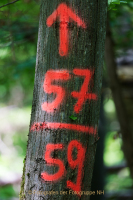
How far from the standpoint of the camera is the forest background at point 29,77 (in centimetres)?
375

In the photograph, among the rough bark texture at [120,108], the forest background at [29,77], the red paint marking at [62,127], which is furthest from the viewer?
the rough bark texture at [120,108]

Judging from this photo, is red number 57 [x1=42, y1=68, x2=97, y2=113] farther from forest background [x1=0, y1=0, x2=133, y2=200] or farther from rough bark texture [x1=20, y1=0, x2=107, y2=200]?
forest background [x1=0, y1=0, x2=133, y2=200]

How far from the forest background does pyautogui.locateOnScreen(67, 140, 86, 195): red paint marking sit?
1077 millimetres

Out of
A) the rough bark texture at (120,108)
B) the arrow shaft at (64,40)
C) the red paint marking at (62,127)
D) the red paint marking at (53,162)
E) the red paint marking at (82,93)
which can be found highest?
the rough bark texture at (120,108)

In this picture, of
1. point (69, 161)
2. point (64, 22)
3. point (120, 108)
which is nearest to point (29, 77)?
point (120, 108)

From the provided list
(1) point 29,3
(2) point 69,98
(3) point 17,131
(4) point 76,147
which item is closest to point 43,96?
(2) point 69,98

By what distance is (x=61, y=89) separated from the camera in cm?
154

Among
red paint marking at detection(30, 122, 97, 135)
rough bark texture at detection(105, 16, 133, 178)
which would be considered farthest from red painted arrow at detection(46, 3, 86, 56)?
rough bark texture at detection(105, 16, 133, 178)

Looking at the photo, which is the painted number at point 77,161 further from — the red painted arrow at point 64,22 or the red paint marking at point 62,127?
the red painted arrow at point 64,22

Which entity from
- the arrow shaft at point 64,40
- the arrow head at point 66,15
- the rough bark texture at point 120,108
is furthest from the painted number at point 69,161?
the rough bark texture at point 120,108

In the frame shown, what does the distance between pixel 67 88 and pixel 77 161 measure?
1.56ft

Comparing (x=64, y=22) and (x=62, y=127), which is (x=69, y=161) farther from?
(x=64, y=22)

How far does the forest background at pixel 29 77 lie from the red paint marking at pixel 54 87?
0.73m

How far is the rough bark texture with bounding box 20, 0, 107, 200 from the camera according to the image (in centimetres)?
153
